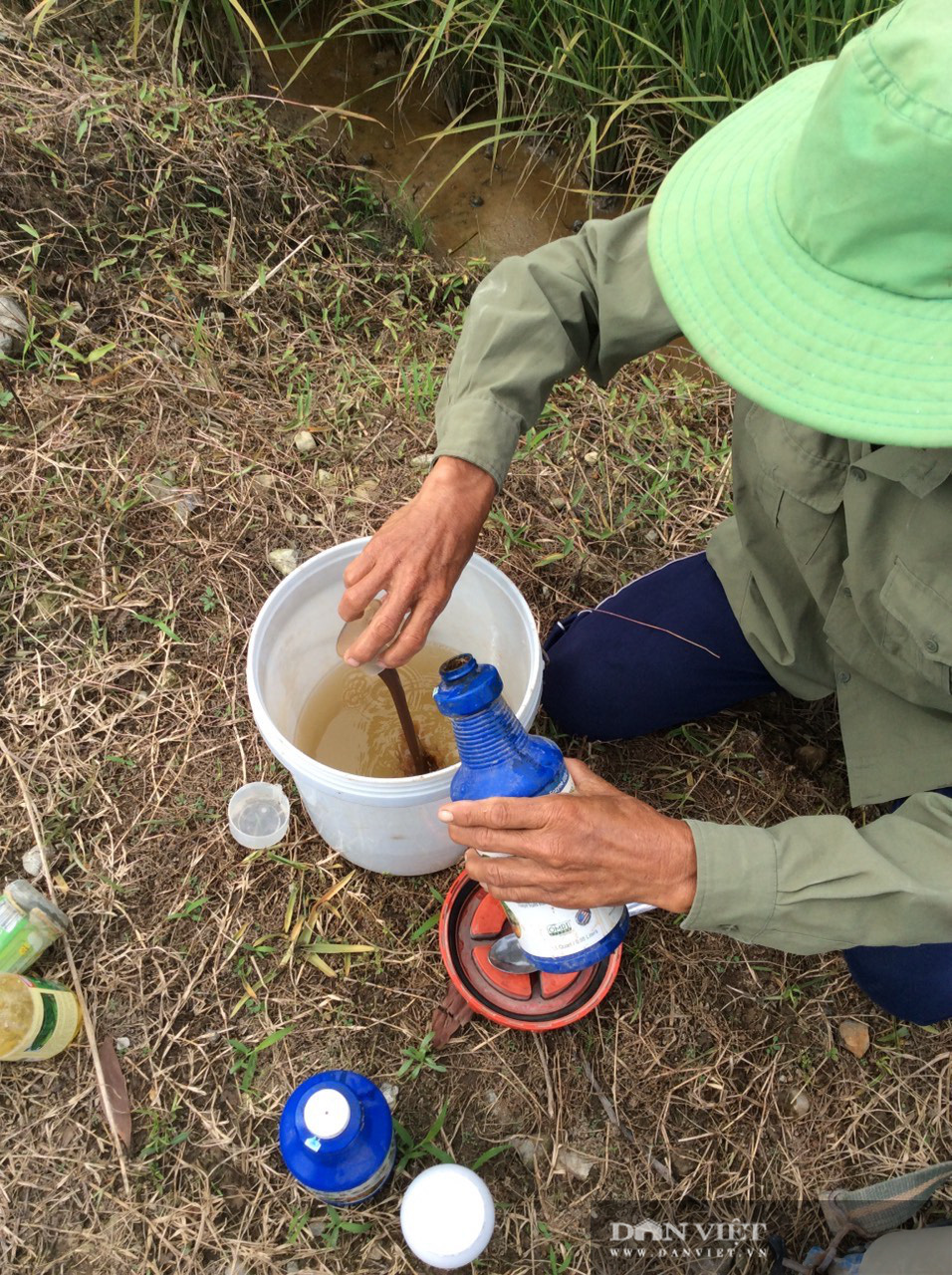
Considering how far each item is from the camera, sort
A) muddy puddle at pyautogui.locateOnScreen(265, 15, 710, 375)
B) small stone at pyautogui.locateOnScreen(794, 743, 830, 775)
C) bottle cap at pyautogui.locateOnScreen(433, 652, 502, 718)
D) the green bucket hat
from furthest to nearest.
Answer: muddy puddle at pyautogui.locateOnScreen(265, 15, 710, 375), small stone at pyautogui.locateOnScreen(794, 743, 830, 775), bottle cap at pyautogui.locateOnScreen(433, 652, 502, 718), the green bucket hat

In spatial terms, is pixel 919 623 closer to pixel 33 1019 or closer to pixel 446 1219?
pixel 446 1219

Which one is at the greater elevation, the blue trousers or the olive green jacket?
the olive green jacket

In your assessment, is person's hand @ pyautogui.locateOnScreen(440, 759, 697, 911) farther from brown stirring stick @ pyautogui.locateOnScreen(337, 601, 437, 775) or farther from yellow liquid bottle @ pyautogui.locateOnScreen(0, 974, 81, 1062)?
yellow liquid bottle @ pyautogui.locateOnScreen(0, 974, 81, 1062)

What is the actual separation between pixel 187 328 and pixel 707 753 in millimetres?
1441

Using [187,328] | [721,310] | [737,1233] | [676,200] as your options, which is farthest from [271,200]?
[737,1233]

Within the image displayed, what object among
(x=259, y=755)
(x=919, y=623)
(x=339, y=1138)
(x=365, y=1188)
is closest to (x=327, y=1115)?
(x=339, y=1138)

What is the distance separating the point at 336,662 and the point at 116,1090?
76 cm

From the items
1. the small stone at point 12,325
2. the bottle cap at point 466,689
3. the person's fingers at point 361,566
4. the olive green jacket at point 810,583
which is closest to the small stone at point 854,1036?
the olive green jacket at point 810,583

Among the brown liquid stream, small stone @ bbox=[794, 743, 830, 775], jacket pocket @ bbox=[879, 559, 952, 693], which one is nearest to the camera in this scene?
jacket pocket @ bbox=[879, 559, 952, 693]

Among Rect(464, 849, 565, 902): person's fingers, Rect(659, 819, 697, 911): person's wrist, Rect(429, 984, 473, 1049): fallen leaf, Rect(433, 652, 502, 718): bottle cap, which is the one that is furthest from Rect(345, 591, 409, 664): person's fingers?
Rect(429, 984, 473, 1049): fallen leaf

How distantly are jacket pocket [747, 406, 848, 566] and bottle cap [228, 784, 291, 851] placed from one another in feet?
3.16

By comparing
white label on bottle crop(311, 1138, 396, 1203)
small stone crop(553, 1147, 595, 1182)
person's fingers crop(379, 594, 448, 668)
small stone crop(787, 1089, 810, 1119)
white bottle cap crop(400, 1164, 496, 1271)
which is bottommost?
small stone crop(787, 1089, 810, 1119)

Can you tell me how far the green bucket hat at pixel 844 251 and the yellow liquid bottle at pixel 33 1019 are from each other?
1315 millimetres

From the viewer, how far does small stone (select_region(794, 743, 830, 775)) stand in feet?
5.71
